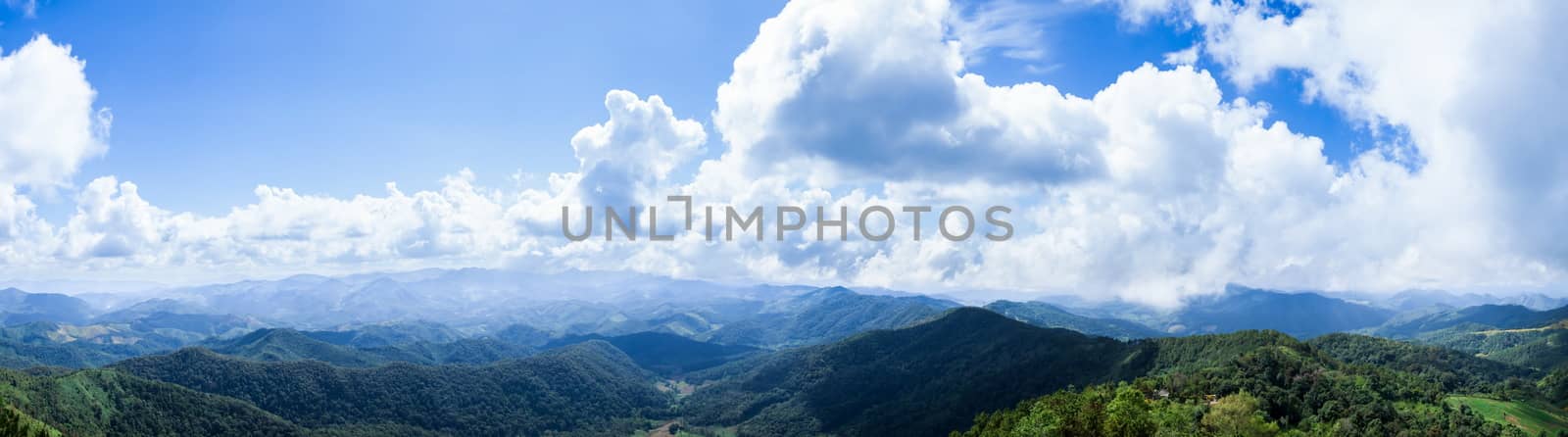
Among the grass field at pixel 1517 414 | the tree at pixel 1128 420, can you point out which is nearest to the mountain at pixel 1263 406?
the tree at pixel 1128 420

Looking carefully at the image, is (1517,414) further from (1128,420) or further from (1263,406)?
(1128,420)

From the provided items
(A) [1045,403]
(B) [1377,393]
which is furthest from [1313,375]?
(A) [1045,403]

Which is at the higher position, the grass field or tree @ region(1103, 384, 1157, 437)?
tree @ region(1103, 384, 1157, 437)

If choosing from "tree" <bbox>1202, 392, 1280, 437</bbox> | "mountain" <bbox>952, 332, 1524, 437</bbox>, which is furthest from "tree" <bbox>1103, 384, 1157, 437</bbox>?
"tree" <bbox>1202, 392, 1280, 437</bbox>

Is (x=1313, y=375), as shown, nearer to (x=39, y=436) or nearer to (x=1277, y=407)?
(x=1277, y=407)

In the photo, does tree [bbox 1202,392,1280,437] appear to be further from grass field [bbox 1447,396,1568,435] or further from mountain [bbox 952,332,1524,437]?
grass field [bbox 1447,396,1568,435]

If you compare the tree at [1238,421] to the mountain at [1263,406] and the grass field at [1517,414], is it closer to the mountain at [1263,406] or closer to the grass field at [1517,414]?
the mountain at [1263,406]

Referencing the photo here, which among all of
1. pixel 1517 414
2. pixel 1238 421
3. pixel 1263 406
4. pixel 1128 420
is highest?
pixel 1128 420

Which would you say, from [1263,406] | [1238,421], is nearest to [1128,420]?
[1238,421]
